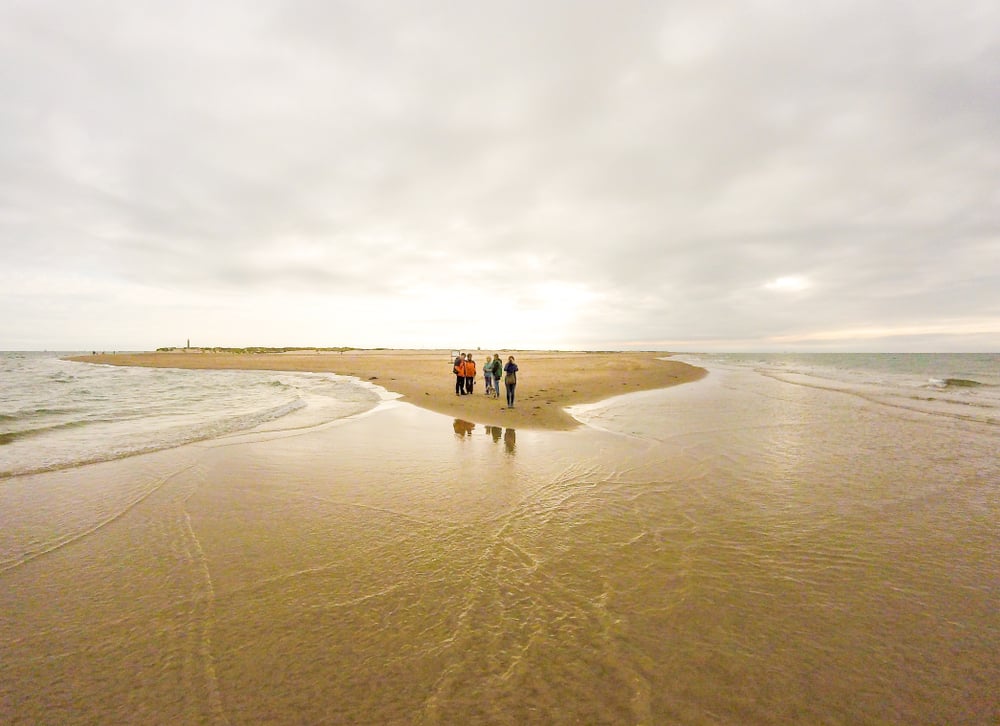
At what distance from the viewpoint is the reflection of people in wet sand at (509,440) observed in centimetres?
1209

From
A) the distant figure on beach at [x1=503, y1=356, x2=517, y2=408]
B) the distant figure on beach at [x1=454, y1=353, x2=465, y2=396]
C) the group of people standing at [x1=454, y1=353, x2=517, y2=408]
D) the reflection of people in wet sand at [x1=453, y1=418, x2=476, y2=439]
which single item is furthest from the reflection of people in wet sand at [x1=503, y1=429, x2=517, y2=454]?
the distant figure on beach at [x1=454, y1=353, x2=465, y2=396]

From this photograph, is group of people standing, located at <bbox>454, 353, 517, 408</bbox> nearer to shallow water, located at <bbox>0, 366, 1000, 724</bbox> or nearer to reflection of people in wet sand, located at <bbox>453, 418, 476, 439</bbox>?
reflection of people in wet sand, located at <bbox>453, 418, 476, 439</bbox>

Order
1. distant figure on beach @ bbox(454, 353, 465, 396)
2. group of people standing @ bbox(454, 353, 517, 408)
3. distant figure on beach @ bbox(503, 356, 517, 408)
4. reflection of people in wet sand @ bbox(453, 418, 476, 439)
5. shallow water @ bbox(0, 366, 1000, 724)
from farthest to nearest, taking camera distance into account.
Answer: distant figure on beach @ bbox(454, 353, 465, 396) → group of people standing @ bbox(454, 353, 517, 408) → distant figure on beach @ bbox(503, 356, 517, 408) → reflection of people in wet sand @ bbox(453, 418, 476, 439) → shallow water @ bbox(0, 366, 1000, 724)

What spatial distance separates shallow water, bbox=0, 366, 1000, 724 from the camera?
3377 mm

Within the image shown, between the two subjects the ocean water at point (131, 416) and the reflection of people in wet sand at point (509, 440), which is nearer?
the ocean water at point (131, 416)

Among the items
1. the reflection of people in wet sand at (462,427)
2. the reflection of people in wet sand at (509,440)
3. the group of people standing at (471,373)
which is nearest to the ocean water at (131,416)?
the group of people standing at (471,373)

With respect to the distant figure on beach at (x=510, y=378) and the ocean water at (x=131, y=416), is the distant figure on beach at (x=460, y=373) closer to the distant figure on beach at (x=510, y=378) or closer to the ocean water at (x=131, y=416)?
the ocean water at (x=131, y=416)

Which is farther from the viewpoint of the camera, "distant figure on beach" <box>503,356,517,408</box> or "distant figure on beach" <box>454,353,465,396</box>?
"distant figure on beach" <box>454,353,465,396</box>

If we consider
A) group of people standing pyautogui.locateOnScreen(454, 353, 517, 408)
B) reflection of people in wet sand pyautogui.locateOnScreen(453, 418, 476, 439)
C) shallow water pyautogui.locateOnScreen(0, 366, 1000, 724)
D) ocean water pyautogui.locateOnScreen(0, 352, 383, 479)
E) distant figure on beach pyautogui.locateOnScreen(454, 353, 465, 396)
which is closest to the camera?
shallow water pyautogui.locateOnScreen(0, 366, 1000, 724)

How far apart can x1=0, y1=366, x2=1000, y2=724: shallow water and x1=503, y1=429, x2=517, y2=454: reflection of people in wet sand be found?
234cm

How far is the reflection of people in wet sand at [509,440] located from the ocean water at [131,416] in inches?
290

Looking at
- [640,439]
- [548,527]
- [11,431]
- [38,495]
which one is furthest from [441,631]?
[11,431]

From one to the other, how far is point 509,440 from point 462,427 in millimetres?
2685

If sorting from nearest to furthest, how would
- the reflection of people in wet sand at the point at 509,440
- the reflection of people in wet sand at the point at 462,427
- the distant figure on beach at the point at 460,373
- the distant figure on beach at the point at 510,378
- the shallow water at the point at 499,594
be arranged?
1. the shallow water at the point at 499,594
2. the reflection of people in wet sand at the point at 509,440
3. the reflection of people in wet sand at the point at 462,427
4. the distant figure on beach at the point at 510,378
5. the distant figure on beach at the point at 460,373
